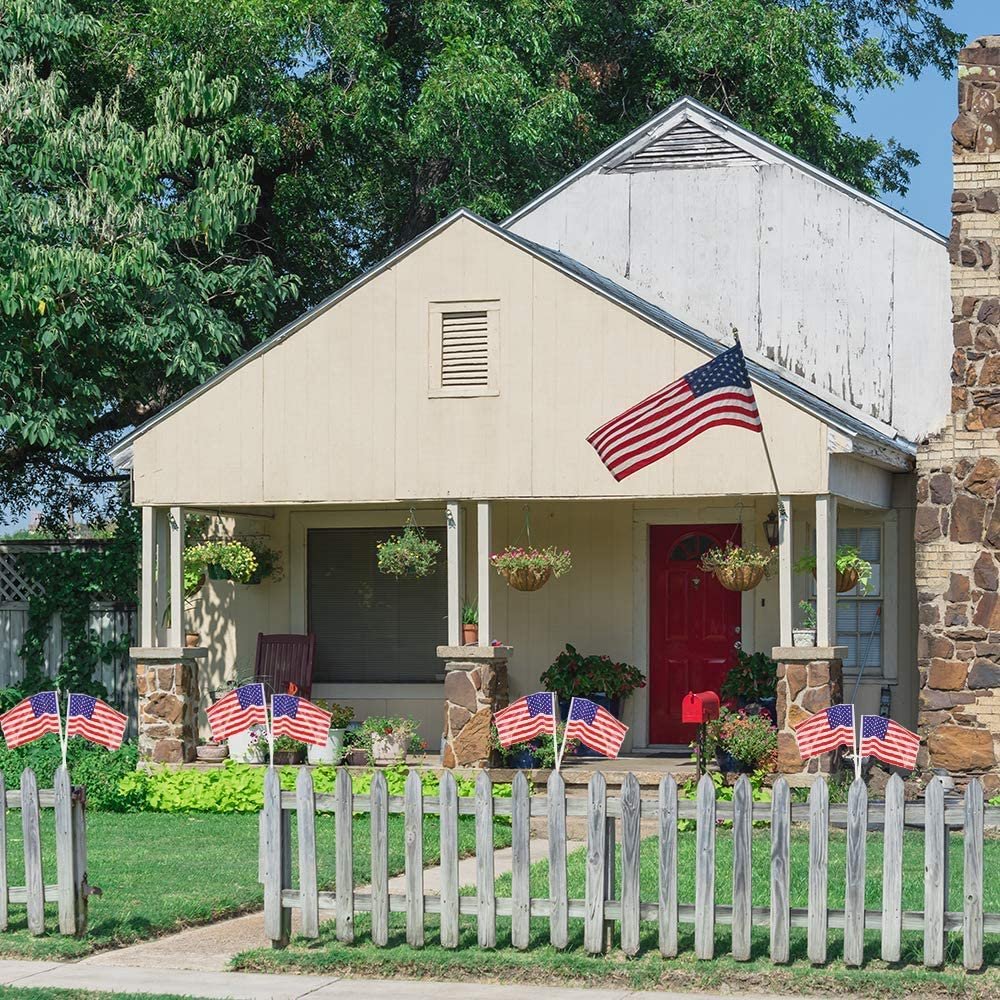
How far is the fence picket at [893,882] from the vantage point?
817cm

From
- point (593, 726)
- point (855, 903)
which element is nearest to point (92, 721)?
point (593, 726)

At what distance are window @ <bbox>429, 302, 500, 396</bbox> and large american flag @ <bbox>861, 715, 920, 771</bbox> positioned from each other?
17.2 feet

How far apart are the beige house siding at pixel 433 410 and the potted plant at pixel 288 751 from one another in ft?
7.83

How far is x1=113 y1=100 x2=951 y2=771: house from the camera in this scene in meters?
15.0

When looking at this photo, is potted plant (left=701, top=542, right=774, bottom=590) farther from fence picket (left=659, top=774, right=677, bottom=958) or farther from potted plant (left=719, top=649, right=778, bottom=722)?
fence picket (left=659, top=774, right=677, bottom=958)

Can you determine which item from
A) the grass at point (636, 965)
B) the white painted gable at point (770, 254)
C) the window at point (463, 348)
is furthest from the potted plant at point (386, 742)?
the grass at point (636, 965)

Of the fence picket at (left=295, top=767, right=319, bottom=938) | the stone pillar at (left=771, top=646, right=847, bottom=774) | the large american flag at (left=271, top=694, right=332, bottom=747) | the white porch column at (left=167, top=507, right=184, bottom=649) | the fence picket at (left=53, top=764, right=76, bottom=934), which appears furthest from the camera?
the white porch column at (left=167, top=507, right=184, bottom=649)

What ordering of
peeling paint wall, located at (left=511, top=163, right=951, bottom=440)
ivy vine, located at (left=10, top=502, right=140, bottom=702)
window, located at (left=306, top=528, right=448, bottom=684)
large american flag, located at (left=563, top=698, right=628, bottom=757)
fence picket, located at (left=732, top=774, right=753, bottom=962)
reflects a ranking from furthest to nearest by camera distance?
ivy vine, located at (left=10, top=502, right=140, bottom=702), window, located at (left=306, top=528, right=448, bottom=684), peeling paint wall, located at (left=511, top=163, right=951, bottom=440), large american flag, located at (left=563, top=698, right=628, bottom=757), fence picket, located at (left=732, top=774, right=753, bottom=962)

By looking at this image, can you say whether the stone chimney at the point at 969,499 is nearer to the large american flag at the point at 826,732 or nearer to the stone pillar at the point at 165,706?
the large american flag at the point at 826,732

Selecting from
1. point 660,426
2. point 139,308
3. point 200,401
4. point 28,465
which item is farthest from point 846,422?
point 28,465

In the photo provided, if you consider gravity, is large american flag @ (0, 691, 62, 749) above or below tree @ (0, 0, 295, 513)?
below

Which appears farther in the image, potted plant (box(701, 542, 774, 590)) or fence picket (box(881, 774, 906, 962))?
potted plant (box(701, 542, 774, 590))

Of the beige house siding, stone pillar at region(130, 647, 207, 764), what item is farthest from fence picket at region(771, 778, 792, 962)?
stone pillar at region(130, 647, 207, 764)

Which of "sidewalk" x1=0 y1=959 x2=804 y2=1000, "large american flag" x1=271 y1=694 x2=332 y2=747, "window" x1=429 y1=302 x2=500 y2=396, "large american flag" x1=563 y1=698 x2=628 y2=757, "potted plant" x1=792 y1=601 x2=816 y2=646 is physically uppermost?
"window" x1=429 y1=302 x2=500 y2=396
